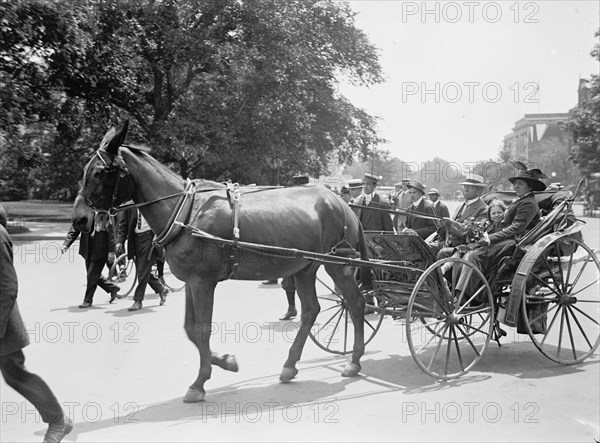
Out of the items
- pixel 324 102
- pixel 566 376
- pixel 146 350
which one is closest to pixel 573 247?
pixel 566 376

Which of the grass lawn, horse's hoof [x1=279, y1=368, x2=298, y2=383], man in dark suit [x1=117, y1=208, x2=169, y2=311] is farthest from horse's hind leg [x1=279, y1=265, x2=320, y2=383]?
the grass lawn

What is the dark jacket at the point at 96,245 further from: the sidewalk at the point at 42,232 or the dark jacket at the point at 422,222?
the sidewalk at the point at 42,232

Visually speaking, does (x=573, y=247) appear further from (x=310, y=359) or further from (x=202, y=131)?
(x=202, y=131)

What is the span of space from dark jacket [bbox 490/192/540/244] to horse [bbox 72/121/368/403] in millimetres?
1901

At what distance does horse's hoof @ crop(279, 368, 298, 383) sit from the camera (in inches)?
267

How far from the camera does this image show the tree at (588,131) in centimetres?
4288

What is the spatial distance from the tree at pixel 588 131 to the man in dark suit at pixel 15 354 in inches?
1655

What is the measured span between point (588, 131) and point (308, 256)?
42.7m

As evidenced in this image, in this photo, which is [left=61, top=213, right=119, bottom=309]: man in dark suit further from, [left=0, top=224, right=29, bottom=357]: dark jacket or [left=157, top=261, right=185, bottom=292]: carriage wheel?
[left=0, top=224, right=29, bottom=357]: dark jacket

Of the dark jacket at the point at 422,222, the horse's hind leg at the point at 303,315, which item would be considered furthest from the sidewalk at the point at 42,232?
the horse's hind leg at the point at 303,315

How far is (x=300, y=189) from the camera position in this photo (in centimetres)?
736

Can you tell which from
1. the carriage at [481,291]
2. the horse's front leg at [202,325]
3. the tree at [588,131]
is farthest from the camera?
the tree at [588,131]

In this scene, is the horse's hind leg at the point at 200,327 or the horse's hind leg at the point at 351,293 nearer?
the horse's hind leg at the point at 200,327

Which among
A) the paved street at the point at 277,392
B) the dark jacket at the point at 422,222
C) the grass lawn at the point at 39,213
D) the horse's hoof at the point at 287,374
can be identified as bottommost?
the paved street at the point at 277,392
